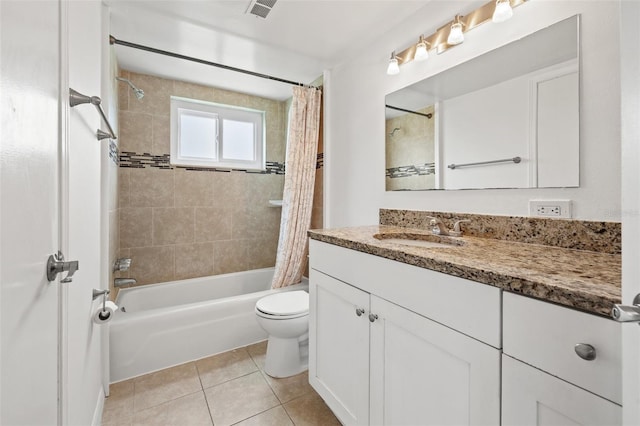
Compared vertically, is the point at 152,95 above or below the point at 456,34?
above

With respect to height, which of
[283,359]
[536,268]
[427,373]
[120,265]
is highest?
[536,268]

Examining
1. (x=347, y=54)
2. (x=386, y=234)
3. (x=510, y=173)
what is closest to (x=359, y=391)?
(x=386, y=234)

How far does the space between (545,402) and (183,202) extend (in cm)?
276

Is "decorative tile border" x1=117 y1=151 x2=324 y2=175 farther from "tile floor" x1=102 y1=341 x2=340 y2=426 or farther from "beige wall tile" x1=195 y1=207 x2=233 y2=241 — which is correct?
"tile floor" x1=102 y1=341 x2=340 y2=426

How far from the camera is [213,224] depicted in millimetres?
2777

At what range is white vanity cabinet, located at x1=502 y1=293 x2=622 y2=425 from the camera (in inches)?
20.5

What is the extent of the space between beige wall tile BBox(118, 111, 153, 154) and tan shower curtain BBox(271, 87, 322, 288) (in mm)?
1258

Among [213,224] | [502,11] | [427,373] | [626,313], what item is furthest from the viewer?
[213,224]

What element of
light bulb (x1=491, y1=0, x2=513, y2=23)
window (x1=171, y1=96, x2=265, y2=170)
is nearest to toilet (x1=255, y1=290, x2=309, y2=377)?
window (x1=171, y1=96, x2=265, y2=170)

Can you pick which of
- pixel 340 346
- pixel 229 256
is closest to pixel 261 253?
pixel 229 256

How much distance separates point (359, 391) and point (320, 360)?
0.30 m

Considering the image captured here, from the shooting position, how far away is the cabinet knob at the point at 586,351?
53 centimetres

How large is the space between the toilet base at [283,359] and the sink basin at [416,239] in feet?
3.06

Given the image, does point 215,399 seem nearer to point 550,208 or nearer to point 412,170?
point 412,170
